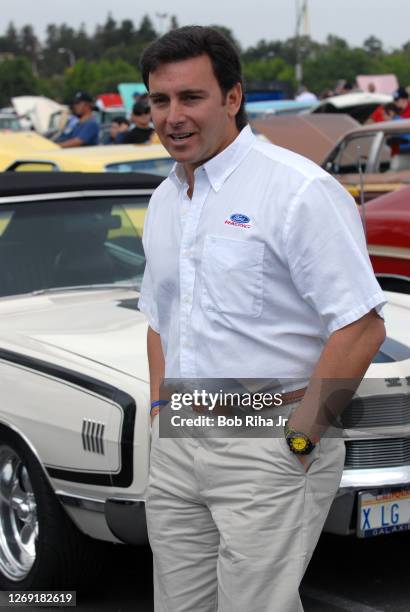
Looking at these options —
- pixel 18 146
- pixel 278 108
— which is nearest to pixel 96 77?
pixel 278 108

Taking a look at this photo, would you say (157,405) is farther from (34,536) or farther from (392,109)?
(392,109)

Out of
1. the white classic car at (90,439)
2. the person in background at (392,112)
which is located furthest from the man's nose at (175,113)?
the person in background at (392,112)

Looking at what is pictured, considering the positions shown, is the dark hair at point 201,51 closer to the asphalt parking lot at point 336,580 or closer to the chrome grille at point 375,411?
the chrome grille at point 375,411

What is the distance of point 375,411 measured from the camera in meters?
3.89

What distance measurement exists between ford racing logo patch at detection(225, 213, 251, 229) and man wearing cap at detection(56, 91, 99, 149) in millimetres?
11533

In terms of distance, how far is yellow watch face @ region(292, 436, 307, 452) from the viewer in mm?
2490

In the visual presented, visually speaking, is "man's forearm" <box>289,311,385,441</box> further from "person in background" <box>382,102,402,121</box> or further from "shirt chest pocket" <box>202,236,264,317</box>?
"person in background" <box>382,102,402,121</box>

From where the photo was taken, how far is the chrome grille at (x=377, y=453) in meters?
3.89

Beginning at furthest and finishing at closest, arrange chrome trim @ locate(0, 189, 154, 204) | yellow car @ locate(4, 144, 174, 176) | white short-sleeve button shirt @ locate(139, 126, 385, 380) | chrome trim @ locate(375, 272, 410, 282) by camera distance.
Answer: yellow car @ locate(4, 144, 174, 176) → chrome trim @ locate(375, 272, 410, 282) → chrome trim @ locate(0, 189, 154, 204) → white short-sleeve button shirt @ locate(139, 126, 385, 380)

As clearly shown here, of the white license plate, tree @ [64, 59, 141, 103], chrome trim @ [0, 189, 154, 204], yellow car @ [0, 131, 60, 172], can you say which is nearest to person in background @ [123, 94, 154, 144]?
yellow car @ [0, 131, 60, 172]

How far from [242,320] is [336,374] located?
0.24 metres

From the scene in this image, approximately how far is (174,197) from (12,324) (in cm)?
196

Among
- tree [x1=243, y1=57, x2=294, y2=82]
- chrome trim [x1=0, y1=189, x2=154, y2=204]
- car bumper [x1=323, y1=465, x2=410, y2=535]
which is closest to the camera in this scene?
car bumper [x1=323, y1=465, x2=410, y2=535]

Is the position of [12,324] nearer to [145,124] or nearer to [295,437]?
[295,437]
